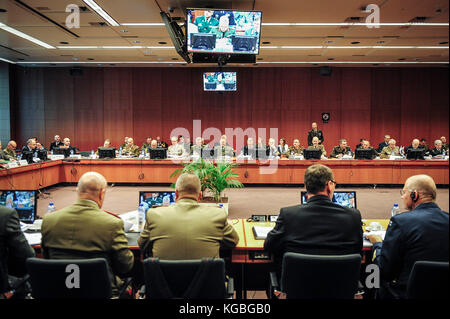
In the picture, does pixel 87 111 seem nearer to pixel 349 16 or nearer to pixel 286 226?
pixel 349 16

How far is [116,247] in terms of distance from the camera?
1893 millimetres

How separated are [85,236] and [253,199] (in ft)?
17.3

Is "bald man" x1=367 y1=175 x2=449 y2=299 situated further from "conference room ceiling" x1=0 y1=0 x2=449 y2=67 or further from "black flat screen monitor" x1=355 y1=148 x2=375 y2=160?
"black flat screen monitor" x1=355 y1=148 x2=375 y2=160

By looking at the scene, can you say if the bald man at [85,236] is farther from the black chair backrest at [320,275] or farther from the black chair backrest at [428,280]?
the black chair backrest at [428,280]

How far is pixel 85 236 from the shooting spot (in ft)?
6.05

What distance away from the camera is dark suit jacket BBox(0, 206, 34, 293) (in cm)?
191

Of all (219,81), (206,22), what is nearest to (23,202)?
(206,22)

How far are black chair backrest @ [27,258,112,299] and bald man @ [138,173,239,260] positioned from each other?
33cm

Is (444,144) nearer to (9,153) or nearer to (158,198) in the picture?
(158,198)

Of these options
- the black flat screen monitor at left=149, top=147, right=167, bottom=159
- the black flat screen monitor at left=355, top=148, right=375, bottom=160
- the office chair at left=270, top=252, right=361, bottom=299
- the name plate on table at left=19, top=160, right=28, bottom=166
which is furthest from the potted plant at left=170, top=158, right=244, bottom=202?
the black flat screen monitor at left=355, top=148, right=375, bottom=160

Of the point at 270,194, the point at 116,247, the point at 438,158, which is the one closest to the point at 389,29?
the point at 438,158

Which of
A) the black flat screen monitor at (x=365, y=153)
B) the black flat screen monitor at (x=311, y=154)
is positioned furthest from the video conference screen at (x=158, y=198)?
the black flat screen monitor at (x=365, y=153)

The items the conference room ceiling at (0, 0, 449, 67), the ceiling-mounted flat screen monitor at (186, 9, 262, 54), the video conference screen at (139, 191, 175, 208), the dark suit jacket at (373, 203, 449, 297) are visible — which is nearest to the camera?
the dark suit jacket at (373, 203, 449, 297)
